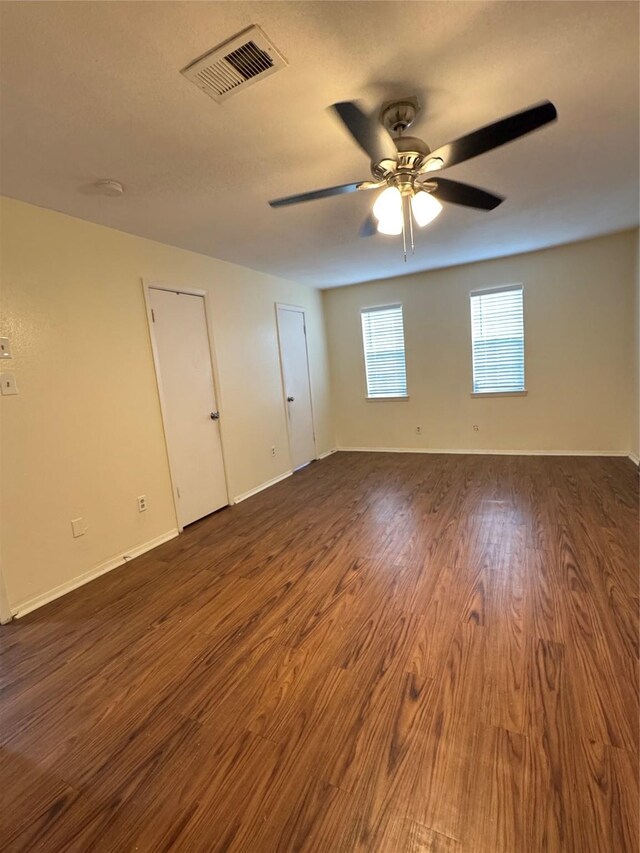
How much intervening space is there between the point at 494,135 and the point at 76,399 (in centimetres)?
285

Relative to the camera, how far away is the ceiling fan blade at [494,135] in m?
1.35

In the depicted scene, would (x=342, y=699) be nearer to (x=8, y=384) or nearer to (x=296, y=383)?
(x=8, y=384)

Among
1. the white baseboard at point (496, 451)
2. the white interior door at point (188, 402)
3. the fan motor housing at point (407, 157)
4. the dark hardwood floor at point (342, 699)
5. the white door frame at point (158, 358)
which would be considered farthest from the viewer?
the white baseboard at point (496, 451)

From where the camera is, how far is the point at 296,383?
17.2ft

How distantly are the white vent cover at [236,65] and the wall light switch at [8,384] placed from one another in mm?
1934

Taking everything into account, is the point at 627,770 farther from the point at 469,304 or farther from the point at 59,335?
the point at 469,304

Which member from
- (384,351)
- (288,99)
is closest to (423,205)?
(288,99)

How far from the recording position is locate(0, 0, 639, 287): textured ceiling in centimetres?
131

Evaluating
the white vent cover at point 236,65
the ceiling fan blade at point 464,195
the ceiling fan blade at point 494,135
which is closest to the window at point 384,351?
the ceiling fan blade at point 464,195

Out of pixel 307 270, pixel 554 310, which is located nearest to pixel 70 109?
pixel 307 270

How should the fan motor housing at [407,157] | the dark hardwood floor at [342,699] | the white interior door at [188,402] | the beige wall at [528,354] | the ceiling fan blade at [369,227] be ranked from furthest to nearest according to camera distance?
the beige wall at [528,354] < the white interior door at [188,402] < the ceiling fan blade at [369,227] < the fan motor housing at [407,157] < the dark hardwood floor at [342,699]

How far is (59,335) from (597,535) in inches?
157

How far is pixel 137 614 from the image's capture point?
2.28 metres

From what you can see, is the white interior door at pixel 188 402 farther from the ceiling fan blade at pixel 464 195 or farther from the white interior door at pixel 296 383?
the ceiling fan blade at pixel 464 195
